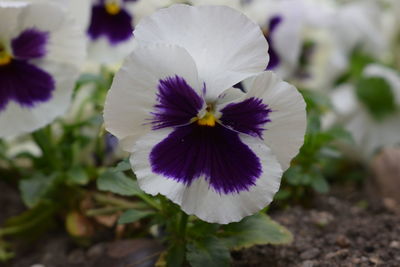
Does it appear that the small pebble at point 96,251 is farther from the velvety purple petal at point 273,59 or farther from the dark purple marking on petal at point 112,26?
the velvety purple petal at point 273,59

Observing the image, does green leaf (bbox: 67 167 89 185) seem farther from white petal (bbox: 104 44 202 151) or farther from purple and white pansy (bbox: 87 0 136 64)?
white petal (bbox: 104 44 202 151)

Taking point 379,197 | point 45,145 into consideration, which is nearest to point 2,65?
point 45,145

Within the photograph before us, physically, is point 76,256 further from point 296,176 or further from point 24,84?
point 296,176

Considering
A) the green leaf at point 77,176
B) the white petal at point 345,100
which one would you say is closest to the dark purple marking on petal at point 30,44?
the green leaf at point 77,176

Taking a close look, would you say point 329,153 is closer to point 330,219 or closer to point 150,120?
point 330,219

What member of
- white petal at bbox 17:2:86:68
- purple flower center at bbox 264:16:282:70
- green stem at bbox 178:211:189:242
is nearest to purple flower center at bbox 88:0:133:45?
white petal at bbox 17:2:86:68

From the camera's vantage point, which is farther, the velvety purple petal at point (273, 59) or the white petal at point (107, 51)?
the velvety purple petal at point (273, 59)

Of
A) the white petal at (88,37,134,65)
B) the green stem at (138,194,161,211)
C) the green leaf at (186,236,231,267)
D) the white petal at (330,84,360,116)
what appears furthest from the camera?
the white petal at (330,84,360,116)

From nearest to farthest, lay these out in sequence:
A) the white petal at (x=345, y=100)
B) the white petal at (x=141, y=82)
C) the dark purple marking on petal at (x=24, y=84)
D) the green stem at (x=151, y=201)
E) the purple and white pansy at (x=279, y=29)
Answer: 1. the white petal at (x=141, y=82)
2. the green stem at (x=151, y=201)
3. the dark purple marking on petal at (x=24, y=84)
4. the purple and white pansy at (x=279, y=29)
5. the white petal at (x=345, y=100)

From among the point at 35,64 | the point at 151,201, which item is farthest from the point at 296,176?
the point at 35,64
